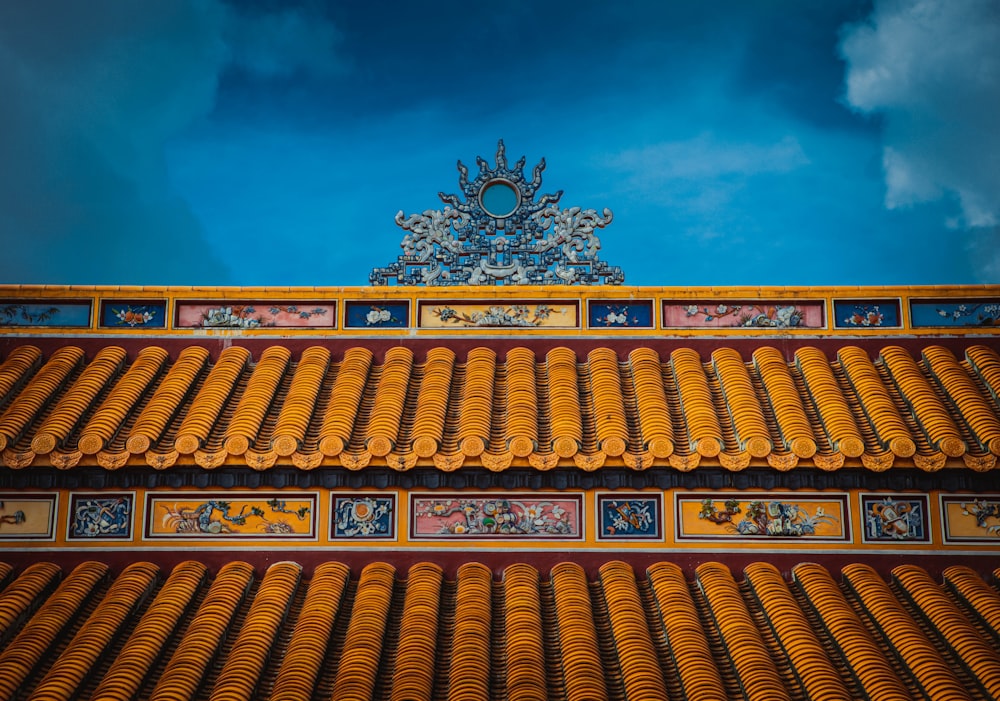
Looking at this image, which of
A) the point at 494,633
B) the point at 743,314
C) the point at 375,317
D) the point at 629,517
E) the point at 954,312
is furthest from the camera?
the point at 375,317

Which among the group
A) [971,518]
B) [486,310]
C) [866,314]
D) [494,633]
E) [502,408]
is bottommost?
[494,633]

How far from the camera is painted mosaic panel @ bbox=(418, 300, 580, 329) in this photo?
12039 mm

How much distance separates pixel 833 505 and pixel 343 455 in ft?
14.9

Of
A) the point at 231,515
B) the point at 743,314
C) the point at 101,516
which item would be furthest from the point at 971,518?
the point at 101,516

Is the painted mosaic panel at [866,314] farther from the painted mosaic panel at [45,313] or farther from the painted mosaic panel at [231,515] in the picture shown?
the painted mosaic panel at [45,313]

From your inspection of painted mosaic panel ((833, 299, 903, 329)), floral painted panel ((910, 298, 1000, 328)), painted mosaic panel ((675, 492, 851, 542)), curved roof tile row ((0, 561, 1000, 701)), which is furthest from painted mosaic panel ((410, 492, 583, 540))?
floral painted panel ((910, 298, 1000, 328))

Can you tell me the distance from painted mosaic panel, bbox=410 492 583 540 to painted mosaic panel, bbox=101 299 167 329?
398 centimetres

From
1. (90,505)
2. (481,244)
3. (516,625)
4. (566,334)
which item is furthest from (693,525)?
(90,505)

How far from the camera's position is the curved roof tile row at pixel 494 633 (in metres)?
8.10

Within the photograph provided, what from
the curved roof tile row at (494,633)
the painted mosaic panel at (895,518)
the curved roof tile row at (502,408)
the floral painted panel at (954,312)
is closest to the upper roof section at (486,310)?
the floral painted panel at (954,312)

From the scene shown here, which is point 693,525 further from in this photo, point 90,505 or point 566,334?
point 90,505

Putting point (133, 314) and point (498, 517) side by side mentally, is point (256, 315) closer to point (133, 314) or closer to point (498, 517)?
point (133, 314)

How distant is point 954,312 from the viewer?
11.8 m

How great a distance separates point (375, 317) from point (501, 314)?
4.63 ft
